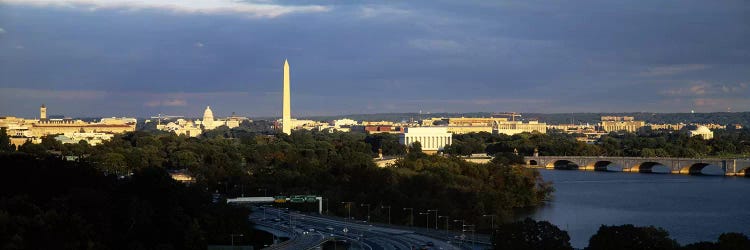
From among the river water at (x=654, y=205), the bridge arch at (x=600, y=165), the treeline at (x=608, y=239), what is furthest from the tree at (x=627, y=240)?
the bridge arch at (x=600, y=165)

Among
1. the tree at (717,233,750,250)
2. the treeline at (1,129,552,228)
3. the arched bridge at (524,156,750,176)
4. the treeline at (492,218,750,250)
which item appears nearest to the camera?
the tree at (717,233,750,250)

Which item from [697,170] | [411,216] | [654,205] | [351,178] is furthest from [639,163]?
[411,216]

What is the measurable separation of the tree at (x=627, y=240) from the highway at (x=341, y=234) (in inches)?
235

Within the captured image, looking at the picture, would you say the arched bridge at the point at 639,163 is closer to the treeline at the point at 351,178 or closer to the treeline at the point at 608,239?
the treeline at the point at 351,178

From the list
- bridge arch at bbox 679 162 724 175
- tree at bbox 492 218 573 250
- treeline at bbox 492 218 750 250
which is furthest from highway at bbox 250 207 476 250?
bridge arch at bbox 679 162 724 175

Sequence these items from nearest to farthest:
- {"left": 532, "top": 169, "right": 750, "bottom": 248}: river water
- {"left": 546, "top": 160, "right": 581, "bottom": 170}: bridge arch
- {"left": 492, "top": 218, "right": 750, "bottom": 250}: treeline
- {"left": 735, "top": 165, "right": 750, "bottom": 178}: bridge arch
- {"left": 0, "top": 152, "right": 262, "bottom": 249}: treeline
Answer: {"left": 492, "top": 218, "right": 750, "bottom": 250}: treeline < {"left": 0, "top": 152, "right": 262, "bottom": 249}: treeline < {"left": 532, "top": 169, "right": 750, "bottom": 248}: river water < {"left": 735, "top": 165, "right": 750, "bottom": 178}: bridge arch < {"left": 546, "top": 160, "right": 581, "bottom": 170}: bridge arch

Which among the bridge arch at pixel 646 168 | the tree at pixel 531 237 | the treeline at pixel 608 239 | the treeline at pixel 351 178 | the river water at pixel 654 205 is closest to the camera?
the treeline at pixel 608 239

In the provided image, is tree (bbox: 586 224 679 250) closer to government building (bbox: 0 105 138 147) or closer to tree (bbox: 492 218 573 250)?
tree (bbox: 492 218 573 250)

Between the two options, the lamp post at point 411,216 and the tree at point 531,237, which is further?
the lamp post at point 411,216

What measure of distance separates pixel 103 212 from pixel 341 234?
32.1 ft

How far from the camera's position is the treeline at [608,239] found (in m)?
32.5

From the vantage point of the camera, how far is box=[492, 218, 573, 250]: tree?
33700 millimetres

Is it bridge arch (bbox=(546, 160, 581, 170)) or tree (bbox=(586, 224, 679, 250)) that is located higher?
bridge arch (bbox=(546, 160, 581, 170))

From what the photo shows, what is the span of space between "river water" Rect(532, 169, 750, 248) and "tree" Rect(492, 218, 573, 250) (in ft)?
28.5
